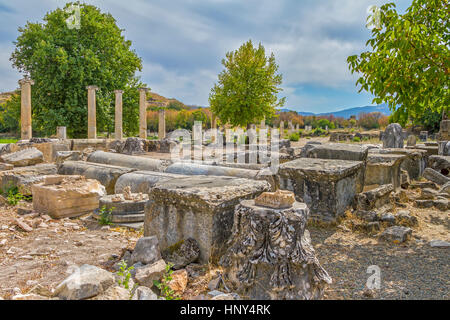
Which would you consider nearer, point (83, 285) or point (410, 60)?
point (83, 285)

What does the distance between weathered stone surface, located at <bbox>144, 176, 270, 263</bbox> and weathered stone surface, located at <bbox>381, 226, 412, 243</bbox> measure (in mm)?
1696

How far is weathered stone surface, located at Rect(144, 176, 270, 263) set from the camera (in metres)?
2.88

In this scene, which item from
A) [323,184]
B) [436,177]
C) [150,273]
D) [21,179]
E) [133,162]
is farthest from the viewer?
[133,162]

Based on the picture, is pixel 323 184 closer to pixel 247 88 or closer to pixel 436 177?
pixel 436 177

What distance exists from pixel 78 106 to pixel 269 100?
494 inches

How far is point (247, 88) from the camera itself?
20.0 meters

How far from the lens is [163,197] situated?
3.22m

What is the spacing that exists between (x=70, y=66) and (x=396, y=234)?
1925cm

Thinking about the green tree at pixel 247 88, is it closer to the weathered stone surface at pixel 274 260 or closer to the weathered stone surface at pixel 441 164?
the weathered stone surface at pixel 441 164

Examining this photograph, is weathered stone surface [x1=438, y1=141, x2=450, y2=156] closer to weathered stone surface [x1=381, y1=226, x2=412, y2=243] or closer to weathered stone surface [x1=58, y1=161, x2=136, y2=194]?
weathered stone surface [x1=381, y1=226, x2=412, y2=243]

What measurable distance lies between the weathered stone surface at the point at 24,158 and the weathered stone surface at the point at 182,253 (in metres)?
6.92

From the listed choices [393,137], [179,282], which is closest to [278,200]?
[179,282]

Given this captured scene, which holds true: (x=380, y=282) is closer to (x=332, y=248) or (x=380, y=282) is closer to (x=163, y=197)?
(x=332, y=248)
